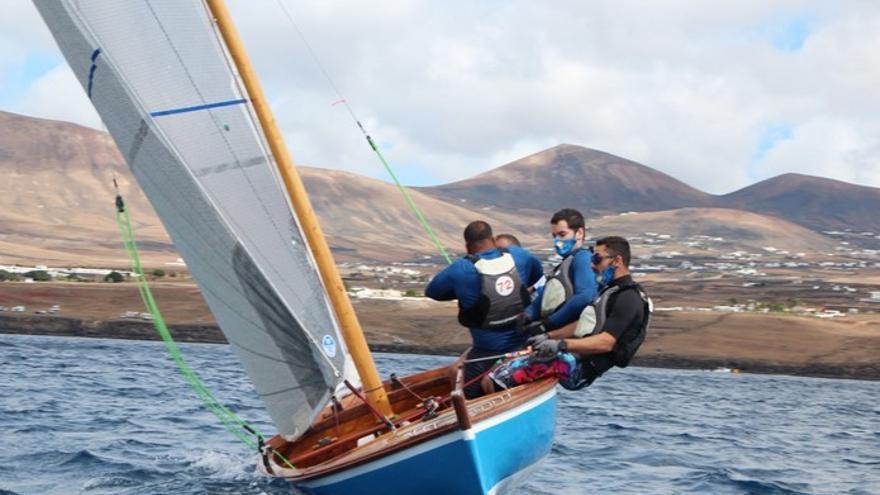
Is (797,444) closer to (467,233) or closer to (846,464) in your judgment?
(846,464)

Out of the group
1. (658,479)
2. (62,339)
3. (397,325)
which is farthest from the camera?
(397,325)

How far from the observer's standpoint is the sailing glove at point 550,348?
12867 mm

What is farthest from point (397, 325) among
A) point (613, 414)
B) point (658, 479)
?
point (658, 479)

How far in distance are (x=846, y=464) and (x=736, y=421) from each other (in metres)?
8.71

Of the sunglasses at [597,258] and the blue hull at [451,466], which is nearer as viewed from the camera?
the blue hull at [451,466]

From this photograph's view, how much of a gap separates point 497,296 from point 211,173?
11.3 feet

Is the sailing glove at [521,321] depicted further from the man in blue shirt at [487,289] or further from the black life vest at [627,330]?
the black life vest at [627,330]

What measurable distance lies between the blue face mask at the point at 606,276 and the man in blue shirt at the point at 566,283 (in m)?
0.51

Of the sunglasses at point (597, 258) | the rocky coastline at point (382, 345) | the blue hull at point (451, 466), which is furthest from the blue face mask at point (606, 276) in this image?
the rocky coastline at point (382, 345)

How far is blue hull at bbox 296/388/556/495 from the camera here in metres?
11.8

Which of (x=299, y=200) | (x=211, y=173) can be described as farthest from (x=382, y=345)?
(x=211, y=173)

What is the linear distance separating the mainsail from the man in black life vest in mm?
2599

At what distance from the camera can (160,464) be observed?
683 inches

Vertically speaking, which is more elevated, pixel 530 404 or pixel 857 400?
pixel 530 404
